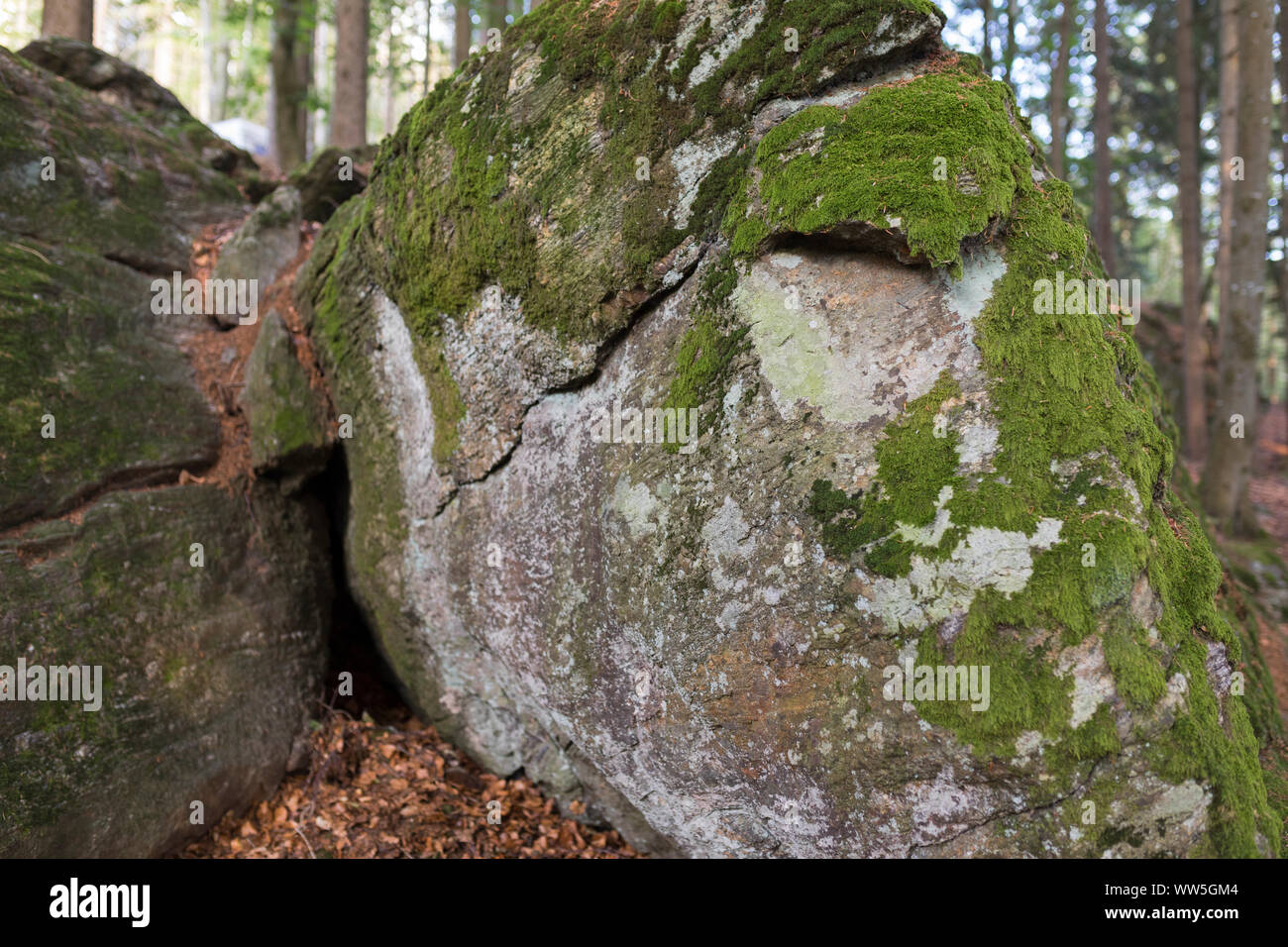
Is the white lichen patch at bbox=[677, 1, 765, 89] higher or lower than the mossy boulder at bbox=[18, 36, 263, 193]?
lower

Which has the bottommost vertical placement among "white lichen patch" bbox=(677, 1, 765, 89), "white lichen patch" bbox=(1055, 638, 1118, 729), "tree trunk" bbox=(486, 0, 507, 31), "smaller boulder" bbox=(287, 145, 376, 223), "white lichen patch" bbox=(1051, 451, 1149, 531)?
"white lichen patch" bbox=(1055, 638, 1118, 729)

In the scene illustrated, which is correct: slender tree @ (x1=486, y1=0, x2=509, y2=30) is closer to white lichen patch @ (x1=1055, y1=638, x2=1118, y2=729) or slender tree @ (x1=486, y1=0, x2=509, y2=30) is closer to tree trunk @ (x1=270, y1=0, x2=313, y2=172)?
tree trunk @ (x1=270, y1=0, x2=313, y2=172)

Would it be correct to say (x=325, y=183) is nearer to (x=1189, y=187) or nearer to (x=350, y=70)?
(x=350, y=70)

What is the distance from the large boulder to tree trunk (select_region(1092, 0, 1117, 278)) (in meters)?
14.2

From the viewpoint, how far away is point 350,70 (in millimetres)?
9570

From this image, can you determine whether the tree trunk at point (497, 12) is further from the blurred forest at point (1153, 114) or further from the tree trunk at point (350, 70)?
the tree trunk at point (350, 70)

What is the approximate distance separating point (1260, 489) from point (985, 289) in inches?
628

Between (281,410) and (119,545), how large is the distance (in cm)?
137

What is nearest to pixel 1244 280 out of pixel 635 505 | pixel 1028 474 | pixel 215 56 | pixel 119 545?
pixel 1028 474

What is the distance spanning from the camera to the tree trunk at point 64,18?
8766 mm

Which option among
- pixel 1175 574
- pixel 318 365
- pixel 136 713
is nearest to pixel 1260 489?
pixel 1175 574

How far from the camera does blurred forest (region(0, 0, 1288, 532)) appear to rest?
890 centimetres

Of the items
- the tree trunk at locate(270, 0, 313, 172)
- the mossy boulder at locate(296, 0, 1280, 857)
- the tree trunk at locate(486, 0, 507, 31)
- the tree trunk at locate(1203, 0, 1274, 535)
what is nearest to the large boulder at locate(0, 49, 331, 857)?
the mossy boulder at locate(296, 0, 1280, 857)

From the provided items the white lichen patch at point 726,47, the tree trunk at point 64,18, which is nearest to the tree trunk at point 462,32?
the tree trunk at point 64,18
